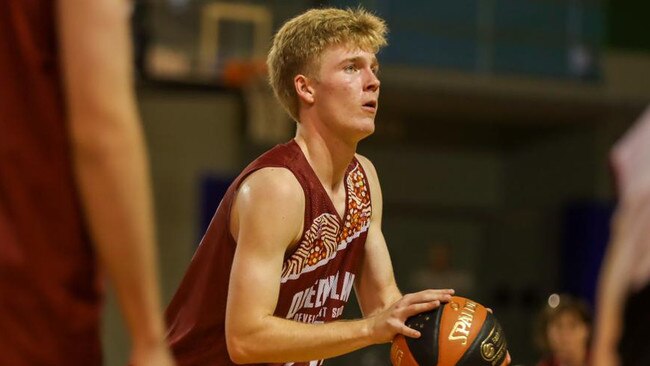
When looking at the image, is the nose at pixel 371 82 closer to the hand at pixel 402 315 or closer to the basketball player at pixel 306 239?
the basketball player at pixel 306 239

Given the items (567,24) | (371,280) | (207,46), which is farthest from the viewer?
(567,24)

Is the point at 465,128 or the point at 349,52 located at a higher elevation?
the point at 349,52

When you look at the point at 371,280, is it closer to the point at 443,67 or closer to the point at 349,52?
the point at 349,52

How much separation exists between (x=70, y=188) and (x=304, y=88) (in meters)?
2.23

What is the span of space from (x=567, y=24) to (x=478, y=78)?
6.34 feet

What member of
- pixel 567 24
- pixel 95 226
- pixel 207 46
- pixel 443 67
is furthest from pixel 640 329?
pixel 567 24

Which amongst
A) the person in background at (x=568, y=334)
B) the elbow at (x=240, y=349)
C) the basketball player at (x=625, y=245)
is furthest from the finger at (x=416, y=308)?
the person in background at (x=568, y=334)

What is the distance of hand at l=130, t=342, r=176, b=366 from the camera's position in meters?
1.73

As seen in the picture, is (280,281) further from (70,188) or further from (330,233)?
(70,188)

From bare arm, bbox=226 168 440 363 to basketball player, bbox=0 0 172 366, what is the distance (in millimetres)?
1508

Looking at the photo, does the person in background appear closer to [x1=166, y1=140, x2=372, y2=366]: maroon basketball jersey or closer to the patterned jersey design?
the patterned jersey design

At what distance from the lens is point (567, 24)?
1531 cm

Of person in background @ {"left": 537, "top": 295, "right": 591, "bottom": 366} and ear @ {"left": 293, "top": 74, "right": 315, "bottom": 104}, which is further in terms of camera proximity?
person in background @ {"left": 537, "top": 295, "right": 591, "bottom": 366}

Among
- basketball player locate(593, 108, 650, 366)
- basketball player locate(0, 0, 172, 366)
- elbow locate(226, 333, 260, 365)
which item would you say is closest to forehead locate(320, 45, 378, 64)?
elbow locate(226, 333, 260, 365)
